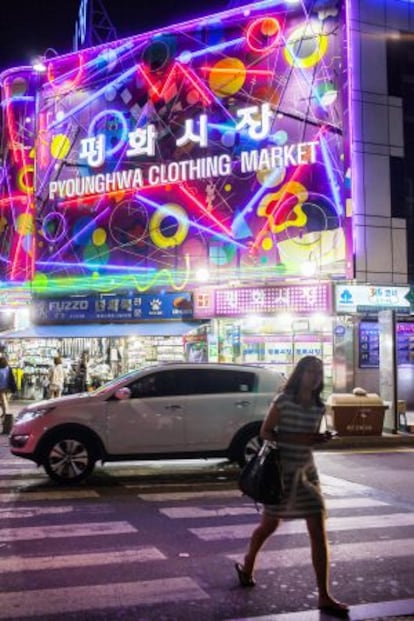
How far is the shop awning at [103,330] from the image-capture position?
2236 cm

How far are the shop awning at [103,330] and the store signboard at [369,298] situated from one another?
15.8 feet

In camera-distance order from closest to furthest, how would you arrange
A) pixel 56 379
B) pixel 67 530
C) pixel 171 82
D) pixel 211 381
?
pixel 67 530 < pixel 211 381 < pixel 56 379 < pixel 171 82

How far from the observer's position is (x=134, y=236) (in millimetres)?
23766

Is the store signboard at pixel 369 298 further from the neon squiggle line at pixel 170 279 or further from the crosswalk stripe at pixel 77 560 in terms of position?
the crosswalk stripe at pixel 77 560

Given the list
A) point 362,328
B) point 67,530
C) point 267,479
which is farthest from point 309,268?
point 267,479

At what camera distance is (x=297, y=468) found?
17.5 feet

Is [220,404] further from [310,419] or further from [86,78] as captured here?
[86,78]

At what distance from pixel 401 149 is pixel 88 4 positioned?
1420 cm

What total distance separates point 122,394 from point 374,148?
42.8ft

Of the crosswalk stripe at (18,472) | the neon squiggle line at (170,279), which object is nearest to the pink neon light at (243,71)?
the neon squiggle line at (170,279)

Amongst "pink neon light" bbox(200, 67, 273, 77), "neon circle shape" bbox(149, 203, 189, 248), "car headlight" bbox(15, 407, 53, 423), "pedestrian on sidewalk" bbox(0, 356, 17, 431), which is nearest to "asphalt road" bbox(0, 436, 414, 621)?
"car headlight" bbox(15, 407, 53, 423)

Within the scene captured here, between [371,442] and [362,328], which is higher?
[362,328]

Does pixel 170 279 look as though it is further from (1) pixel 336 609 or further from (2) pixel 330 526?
(1) pixel 336 609

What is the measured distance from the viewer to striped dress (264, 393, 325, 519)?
5.26 metres
